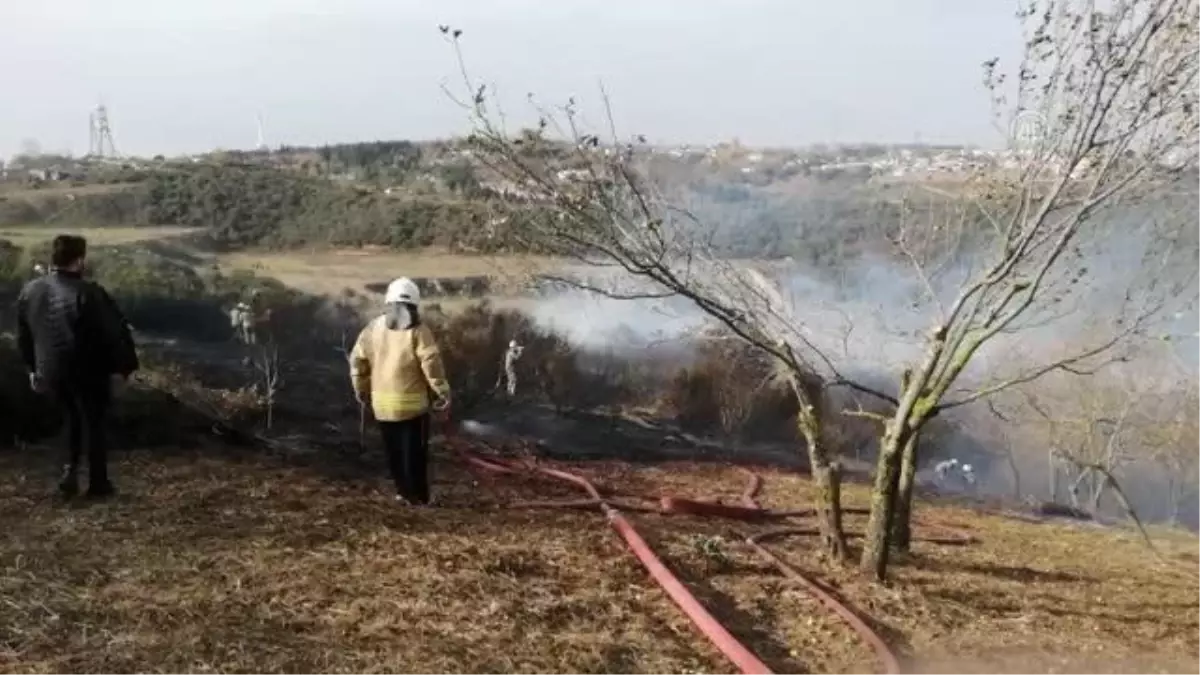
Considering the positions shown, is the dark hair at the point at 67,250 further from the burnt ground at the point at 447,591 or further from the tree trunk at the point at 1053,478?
the tree trunk at the point at 1053,478

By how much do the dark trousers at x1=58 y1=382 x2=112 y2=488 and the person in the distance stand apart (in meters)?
1.50

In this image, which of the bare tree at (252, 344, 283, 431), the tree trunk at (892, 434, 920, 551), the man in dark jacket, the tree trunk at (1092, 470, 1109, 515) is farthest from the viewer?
the tree trunk at (1092, 470, 1109, 515)

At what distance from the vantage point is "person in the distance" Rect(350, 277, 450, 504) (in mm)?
7398

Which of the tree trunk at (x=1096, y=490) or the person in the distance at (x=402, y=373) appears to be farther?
the tree trunk at (x=1096, y=490)

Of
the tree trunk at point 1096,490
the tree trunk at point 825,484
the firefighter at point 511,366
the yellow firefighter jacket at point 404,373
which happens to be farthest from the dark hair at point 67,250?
the tree trunk at point 1096,490

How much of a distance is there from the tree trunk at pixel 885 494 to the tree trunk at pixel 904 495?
46cm

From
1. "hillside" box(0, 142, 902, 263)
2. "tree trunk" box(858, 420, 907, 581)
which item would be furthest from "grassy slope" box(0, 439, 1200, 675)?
"hillside" box(0, 142, 902, 263)

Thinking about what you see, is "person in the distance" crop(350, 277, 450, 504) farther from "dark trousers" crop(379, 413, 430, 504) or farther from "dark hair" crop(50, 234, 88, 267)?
"dark hair" crop(50, 234, 88, 267)

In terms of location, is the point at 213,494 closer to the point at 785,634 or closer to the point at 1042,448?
the point at 785,634

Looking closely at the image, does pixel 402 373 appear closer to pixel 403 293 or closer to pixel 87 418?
pixel 403 293

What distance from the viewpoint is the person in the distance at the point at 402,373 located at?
7.40m

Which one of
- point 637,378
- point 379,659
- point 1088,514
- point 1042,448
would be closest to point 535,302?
point 637,378

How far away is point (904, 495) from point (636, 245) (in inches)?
106

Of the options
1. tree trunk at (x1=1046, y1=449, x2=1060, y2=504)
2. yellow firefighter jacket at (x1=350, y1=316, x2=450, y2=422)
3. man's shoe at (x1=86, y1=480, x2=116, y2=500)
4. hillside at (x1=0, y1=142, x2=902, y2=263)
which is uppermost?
hillside at (x1=0, y1=142, x2=902, y2=263)
